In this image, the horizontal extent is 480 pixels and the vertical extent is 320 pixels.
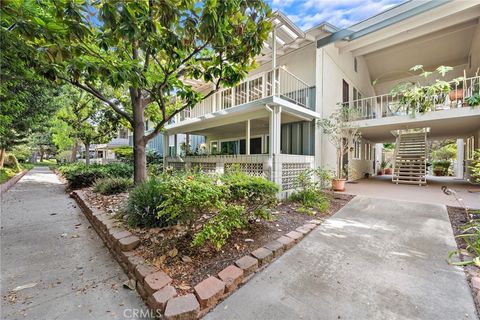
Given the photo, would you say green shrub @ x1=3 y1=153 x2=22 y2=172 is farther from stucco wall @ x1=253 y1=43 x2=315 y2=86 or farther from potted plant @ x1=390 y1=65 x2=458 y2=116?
potted plant @ x1=390 y1=65 x2=458 y2=116

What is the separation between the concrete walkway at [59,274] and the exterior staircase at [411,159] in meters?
11.8

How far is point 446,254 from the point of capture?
298 cm

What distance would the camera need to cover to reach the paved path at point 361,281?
1924mm

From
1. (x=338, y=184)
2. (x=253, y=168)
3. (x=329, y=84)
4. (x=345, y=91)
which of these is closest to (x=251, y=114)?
(x=253, y=168)

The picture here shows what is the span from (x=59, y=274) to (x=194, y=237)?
1616 mm

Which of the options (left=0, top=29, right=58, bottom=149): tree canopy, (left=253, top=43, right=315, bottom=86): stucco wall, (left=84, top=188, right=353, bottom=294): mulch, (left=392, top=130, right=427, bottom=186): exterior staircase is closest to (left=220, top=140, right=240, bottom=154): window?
(left=253, top=43, right=315, bottom=86): stucco wall

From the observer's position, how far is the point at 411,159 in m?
10.3

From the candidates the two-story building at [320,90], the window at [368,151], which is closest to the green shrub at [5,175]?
the two-story building at [320,90]

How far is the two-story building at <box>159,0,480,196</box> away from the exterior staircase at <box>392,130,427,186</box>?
0.16 m

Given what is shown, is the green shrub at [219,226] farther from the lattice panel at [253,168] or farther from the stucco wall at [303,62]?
the stucco wall at [303,62]

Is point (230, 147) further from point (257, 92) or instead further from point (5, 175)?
point (5, 175)

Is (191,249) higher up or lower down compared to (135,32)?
lower down

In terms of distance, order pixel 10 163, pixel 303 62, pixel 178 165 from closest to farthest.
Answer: pixel 303 62
pixel 178 165
pixel 10 163

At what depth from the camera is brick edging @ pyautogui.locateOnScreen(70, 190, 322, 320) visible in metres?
1.84
